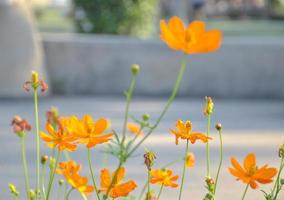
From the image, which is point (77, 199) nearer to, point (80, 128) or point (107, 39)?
point (80, 128)

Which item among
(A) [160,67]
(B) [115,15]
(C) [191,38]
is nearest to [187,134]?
(C) [191,38]

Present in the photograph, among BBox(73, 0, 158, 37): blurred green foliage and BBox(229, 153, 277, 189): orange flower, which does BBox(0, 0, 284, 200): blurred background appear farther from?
BBox(229, 153, 277, 189): orange flower

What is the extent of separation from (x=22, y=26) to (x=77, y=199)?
4.00 m

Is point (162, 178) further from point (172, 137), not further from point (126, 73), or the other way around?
point (126, 73)

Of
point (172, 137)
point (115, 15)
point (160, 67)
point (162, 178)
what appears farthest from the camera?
point (115, 15)

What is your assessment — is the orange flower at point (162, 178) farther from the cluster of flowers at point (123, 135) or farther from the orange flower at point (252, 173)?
the orange flower at point (252, 173)

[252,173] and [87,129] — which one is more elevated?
[87,129]

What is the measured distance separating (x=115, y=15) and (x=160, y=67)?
2.32 m

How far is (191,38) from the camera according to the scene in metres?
1.42

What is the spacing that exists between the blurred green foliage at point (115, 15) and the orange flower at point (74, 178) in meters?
8.03

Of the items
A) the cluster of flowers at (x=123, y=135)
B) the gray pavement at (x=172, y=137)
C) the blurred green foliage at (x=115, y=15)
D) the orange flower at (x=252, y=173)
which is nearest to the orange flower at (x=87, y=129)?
the cluster of flowers at (x=123, y=135)

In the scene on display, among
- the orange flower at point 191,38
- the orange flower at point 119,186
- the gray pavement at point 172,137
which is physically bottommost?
the orange flower at point 119,186

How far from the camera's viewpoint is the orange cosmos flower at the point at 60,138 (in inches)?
59.4

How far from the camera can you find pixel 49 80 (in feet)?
24.1
